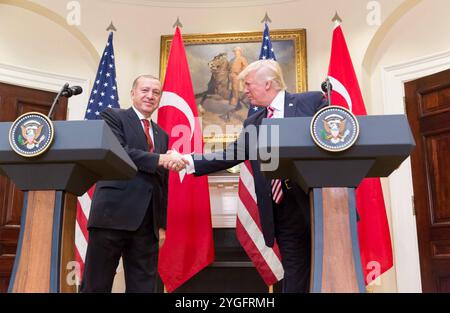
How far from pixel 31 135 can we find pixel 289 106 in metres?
1.24

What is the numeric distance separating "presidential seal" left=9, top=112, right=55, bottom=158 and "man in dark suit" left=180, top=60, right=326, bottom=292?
99 centimetres

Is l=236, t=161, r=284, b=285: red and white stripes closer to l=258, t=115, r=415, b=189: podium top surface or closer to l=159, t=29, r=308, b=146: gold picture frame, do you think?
l=159, t=29, r=308, b=146: gold picture frame

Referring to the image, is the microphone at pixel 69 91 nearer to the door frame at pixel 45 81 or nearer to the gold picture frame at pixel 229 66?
the gold picture frame at pixel 229 66

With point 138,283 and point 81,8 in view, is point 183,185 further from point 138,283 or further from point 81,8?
point 81,8

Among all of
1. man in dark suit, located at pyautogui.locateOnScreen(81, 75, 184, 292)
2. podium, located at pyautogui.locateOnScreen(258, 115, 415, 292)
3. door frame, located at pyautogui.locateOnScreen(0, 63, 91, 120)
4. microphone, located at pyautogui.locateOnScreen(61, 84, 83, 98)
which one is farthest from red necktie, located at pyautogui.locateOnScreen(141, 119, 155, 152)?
door frame, located at pyautogui.locateOnScreen(0, 63, 91, 120)

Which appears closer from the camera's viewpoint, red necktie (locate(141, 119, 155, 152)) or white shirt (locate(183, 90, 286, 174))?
white shirt (locate(183, 90, 286, 174))

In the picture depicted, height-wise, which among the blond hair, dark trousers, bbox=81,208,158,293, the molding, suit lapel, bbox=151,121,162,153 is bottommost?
dark trousers, bbox=81,208,158,293

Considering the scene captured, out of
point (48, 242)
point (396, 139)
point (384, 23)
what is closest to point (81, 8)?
point (384, 23)

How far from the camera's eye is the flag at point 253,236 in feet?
12.5

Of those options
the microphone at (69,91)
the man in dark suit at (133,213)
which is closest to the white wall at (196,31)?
the man in dark suit at (133,213)

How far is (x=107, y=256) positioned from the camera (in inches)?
95.8

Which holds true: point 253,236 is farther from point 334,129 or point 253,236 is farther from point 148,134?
point 334,129

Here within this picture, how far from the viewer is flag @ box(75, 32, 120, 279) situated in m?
3.91

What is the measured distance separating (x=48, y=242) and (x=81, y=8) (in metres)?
3.68
